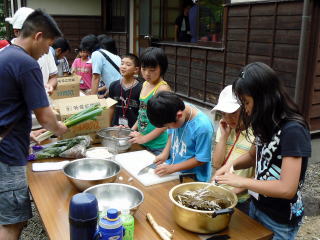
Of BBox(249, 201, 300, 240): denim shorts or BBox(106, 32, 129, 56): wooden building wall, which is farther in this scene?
BBox(106, 32, 129, 56): wooden building wall

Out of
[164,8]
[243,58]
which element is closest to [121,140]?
[243,58]

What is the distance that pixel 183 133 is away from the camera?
233 cm

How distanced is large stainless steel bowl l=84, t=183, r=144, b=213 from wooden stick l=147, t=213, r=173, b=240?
19 centimetres

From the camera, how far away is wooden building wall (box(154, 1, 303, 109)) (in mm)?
4703

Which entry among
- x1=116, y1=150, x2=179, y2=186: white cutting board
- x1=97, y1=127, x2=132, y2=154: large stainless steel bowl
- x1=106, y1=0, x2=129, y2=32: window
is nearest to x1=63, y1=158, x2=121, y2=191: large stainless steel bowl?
x1=116, y1=150, x2=179, y2=186: white cutting board

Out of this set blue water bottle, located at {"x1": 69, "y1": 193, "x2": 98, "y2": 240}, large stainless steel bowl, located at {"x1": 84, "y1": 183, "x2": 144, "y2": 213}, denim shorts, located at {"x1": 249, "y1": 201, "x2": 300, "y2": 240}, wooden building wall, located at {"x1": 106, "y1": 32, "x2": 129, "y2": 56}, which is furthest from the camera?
wooden building wall, located at {"x1": 106, "y1": 32, "x2": 129, "y2": 56}

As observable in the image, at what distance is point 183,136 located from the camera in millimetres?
2342

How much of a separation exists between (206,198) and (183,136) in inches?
24.5

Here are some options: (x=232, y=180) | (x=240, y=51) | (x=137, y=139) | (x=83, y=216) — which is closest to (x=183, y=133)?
(x=137, y=139)

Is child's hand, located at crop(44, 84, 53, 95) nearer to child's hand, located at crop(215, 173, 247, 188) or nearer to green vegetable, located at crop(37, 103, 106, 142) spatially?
green vegetable, located at crop(37, 103, 106, 142)

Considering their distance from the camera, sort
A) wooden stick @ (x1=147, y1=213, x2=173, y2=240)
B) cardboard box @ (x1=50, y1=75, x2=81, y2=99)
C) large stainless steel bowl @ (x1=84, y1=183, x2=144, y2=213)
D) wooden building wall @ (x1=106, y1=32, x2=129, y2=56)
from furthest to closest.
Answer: wooden building wall @ (x1=106, y1=32, x2=129, y2=56) < cardboard box @ (x1=50, y1=75, x2=81, y2=99) < large stainless steel bowl @ (x1=84, y1=183, x2=144, y2=213) < wooden stick @ (x1=147, y1=213, x2=173, y2=240)

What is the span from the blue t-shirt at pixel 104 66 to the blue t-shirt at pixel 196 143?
2.25 m

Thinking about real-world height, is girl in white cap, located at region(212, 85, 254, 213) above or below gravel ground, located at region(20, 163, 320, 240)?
above

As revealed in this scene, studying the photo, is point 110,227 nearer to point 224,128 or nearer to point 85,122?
point 224,128
